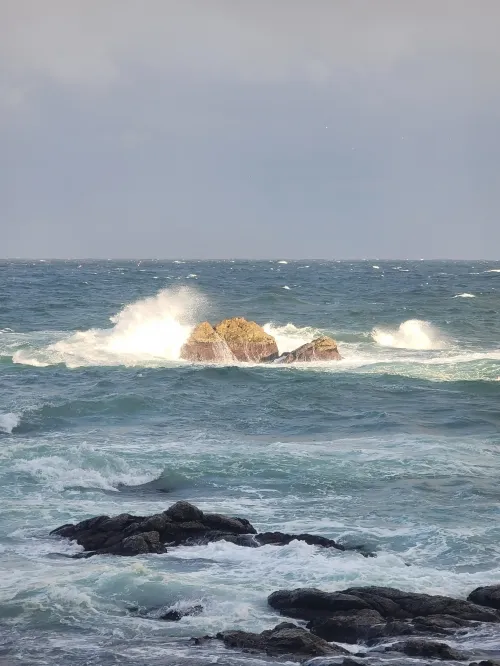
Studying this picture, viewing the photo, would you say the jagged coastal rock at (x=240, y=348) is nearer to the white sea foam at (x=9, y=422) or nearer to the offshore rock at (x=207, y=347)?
the offshore rock at (x=207, y=347)

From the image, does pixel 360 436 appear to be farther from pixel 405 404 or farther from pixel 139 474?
pixel 139 474

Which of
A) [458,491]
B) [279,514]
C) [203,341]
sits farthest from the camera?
[203,341]

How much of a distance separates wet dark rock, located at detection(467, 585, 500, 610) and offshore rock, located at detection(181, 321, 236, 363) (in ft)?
76.9

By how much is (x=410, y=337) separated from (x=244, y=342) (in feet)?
38.2

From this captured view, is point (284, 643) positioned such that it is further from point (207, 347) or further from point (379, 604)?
point (207, 347)

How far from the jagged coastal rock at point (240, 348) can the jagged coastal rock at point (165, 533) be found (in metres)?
20.1

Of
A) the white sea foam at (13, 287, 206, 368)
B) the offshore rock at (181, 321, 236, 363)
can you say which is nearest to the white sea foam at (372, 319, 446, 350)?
the white sea foam at (13, 287, 206, 368)

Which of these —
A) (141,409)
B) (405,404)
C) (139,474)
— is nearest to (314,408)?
(405,404)

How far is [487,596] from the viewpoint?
1229 cm

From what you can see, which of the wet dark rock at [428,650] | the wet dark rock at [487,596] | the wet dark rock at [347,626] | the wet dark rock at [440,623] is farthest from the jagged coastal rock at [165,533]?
the wet dark rock at [428,650]

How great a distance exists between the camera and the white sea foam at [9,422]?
2373 centimetres

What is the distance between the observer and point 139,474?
19219 millimetres

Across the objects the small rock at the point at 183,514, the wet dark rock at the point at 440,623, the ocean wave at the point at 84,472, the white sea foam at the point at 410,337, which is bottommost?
the ocean wave at the point at 84,472

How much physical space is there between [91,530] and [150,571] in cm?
182
